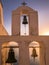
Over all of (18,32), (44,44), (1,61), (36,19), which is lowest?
(1,61)

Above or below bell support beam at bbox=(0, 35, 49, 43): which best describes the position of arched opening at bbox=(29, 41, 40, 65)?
below

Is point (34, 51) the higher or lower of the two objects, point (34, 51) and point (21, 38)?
the lower

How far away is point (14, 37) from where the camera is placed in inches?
Result: 172

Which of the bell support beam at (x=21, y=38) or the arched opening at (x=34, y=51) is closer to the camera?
the bell support beam at (x=21, y=38)

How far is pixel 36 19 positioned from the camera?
458cm

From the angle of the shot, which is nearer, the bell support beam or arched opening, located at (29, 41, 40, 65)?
the bell support beam

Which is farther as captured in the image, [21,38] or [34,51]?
[34,51]

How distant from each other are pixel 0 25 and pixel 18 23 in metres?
1.12

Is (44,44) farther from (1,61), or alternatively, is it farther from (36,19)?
(1,61)

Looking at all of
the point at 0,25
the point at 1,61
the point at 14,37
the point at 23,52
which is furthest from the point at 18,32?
the point at 0,25

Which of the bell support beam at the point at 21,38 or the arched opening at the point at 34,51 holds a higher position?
the bell support beam at the point at 21,38

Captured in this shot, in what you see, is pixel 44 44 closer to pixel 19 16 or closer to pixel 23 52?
pixel 23 52

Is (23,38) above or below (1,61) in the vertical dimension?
above

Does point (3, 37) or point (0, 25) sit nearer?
point (3, 37)
